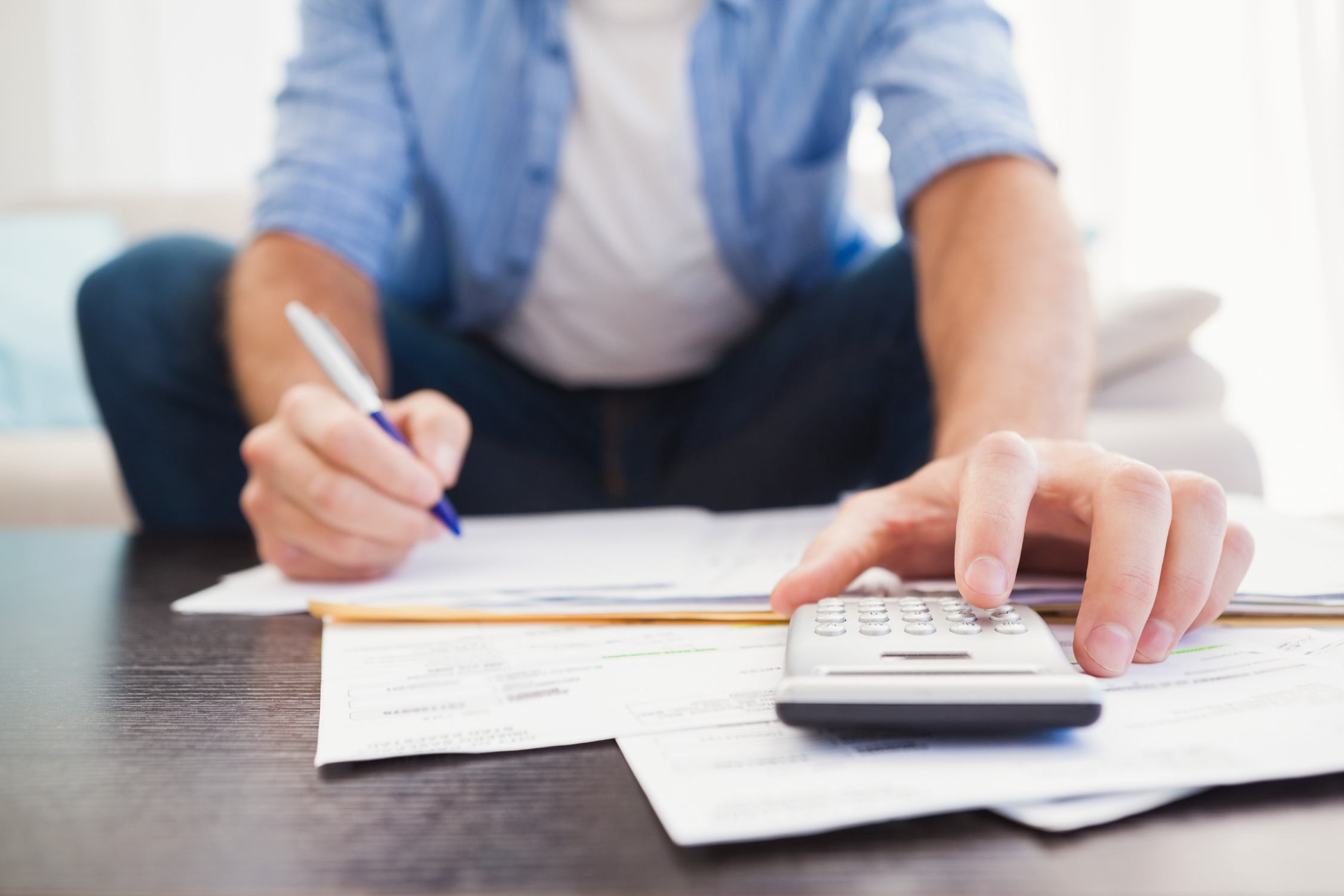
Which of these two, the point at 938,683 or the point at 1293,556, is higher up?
the point at 938,683

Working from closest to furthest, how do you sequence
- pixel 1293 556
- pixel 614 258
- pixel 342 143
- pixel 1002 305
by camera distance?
pixel 1293 556, pixel 1002 305, pixel 342 143, pixel 614 258

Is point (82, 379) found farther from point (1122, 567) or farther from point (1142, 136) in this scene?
point (1142, 136)

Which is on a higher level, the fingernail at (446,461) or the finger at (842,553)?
the fingernail at (446,461)

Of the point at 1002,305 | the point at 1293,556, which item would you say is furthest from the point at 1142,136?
the point at 1293,556

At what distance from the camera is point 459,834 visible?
209 mm

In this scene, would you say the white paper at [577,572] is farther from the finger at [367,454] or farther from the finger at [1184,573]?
the finger at [1184,573]

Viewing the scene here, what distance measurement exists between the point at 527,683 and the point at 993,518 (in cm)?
17

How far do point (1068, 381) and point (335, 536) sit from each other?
1.43 feet

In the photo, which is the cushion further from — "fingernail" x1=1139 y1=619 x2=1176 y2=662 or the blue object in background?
the blue object in background

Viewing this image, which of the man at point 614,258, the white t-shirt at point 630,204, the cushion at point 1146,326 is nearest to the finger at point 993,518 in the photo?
the man at point 614,258

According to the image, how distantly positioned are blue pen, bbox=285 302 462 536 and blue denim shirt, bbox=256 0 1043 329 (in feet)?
1.10

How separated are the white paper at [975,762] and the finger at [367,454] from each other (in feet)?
0.86

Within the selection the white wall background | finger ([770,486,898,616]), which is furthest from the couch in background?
finger ([770,486,898,616])

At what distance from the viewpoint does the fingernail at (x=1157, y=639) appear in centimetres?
30
